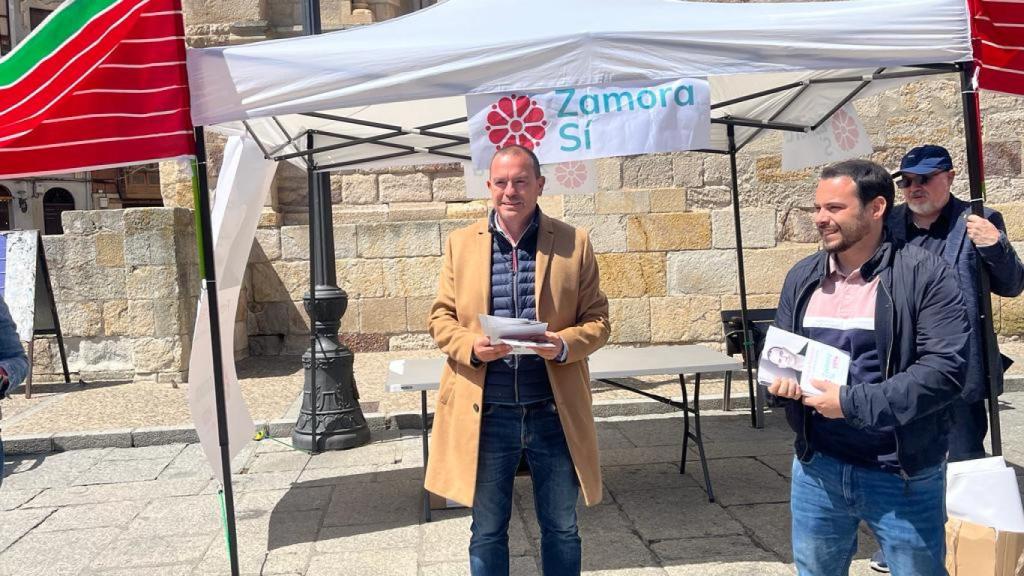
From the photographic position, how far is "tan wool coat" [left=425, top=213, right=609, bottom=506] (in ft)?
8.59

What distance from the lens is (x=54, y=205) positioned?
→ 87.7ft

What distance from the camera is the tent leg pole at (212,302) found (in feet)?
9.90

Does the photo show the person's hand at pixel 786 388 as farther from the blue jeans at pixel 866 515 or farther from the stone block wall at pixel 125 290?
the stone block wall at pixel 125 290

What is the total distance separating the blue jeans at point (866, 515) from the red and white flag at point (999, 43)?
1672 mm

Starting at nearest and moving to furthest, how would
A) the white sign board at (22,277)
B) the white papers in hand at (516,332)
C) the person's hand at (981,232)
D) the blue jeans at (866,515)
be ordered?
the blue jeans at (866,515) → the white papers in hand at (516,332) → the person's hand at (981,232) → the white sign board at (22,277)

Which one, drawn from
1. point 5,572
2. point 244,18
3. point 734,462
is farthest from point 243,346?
point 734,462

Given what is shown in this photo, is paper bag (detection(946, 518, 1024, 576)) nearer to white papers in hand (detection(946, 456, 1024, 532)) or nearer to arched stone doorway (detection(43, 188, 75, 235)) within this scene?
white papers in hand (detection(946, 456, 1024, 532))

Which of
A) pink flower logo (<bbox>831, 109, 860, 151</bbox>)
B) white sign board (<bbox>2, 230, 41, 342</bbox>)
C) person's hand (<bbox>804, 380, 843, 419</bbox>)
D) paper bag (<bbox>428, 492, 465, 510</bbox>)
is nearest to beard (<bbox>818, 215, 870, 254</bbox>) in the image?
person's hand (<bbox>804, 380, 843, 419</bbox>)

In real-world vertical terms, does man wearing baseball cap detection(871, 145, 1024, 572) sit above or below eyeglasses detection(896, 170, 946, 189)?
below

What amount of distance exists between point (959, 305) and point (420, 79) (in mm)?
2098

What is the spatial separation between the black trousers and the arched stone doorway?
95.1 feet

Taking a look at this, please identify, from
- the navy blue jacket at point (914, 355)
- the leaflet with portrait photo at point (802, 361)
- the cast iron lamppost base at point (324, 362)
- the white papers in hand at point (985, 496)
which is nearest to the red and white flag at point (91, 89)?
the leaflet with portrait photo at point (802, 361)

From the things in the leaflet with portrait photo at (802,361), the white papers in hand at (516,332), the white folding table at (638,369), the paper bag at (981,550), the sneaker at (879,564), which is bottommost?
the sneaker at (879,564)

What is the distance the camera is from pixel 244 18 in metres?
9.42
